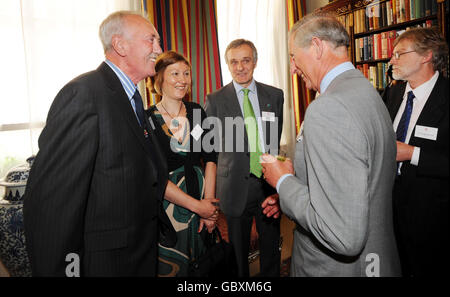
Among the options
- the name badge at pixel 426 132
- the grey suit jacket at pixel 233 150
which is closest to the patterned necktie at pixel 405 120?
the name badge at pixel 426 132

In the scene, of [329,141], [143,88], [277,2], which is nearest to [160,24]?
[143,88]

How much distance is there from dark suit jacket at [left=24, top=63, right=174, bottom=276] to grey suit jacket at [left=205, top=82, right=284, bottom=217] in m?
0.98

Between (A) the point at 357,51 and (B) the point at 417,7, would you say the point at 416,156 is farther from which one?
(A) the point at 357,51

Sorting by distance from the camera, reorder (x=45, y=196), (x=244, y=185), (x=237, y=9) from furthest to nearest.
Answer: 1. (x=237, y=9)
2. (x=244, y=185)
3. (x=45, y=196)

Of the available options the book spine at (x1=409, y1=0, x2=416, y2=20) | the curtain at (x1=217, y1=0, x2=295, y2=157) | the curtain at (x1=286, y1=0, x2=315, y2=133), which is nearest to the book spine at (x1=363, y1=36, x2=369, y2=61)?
the book spine at (x1=409, y1=0, x2=416, y2=20)

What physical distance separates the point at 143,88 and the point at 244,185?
1802 mm

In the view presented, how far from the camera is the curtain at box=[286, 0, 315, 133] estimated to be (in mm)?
4500

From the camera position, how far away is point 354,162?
815mm

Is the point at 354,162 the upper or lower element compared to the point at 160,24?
lower

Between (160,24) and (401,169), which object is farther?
(160,24)

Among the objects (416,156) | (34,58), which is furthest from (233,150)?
(34,58)

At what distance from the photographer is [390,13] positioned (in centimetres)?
344

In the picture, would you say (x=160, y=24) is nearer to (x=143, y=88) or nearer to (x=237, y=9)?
(x=143, y=88)

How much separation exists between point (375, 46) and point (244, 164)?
283cm
